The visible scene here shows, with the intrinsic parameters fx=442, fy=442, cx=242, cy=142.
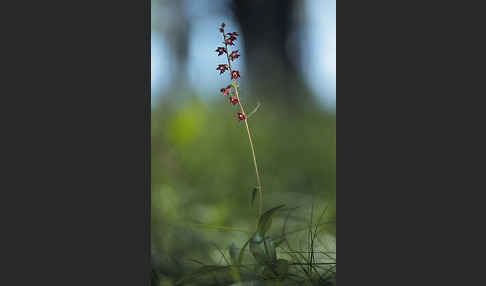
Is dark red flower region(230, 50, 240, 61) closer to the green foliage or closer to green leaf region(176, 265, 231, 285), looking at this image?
the green foliage

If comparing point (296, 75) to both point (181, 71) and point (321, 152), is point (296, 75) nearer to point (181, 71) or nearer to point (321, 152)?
point (321, 152)

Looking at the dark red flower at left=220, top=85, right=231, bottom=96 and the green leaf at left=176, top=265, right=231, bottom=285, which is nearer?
the green leaf at left=176, top=265, right=231, bottom=285

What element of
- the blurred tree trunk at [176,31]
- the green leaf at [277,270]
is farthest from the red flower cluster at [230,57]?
the green leaf at [277,270]

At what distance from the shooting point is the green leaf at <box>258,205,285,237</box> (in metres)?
1.90

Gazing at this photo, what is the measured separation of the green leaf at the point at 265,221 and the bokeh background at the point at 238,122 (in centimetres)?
9

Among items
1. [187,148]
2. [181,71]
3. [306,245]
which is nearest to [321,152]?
[306,245]

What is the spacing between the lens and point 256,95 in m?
2.05

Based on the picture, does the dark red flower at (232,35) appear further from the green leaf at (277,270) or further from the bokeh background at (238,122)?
the green leaf at (277,270)

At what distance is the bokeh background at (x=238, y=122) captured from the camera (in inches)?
80.5

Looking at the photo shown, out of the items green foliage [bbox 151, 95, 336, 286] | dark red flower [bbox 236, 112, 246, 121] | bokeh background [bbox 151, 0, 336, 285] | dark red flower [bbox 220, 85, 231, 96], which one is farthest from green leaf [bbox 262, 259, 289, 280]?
dark red flower [bbox 220, 85, 231, 96]

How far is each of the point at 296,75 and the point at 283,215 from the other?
68cm

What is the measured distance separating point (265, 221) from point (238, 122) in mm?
471

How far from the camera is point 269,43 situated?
2.10m

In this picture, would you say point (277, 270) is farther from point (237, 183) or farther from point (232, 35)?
point (232, 35)
